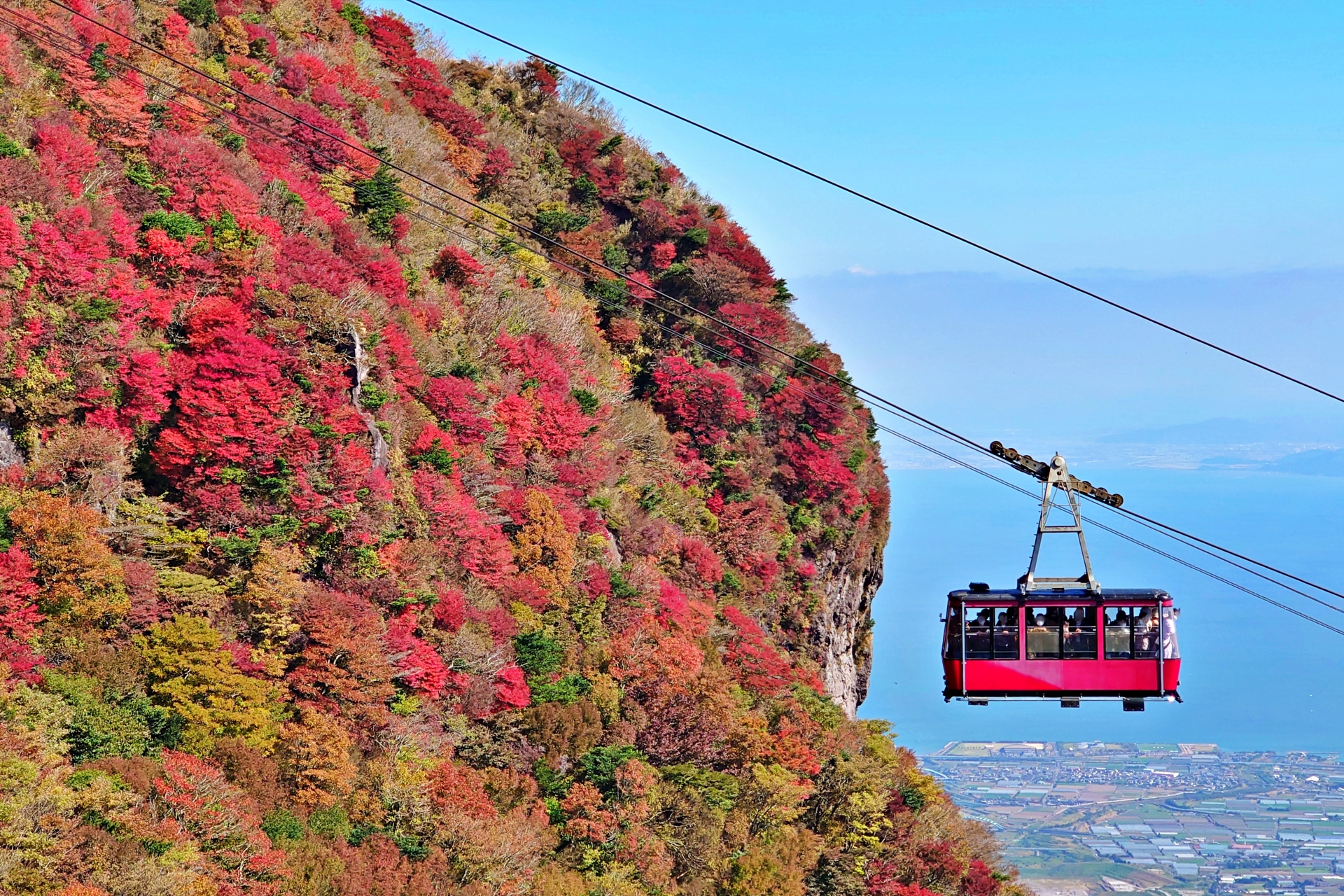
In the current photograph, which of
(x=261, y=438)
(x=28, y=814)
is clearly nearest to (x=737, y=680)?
(x=261, y=438)

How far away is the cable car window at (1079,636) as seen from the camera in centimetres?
2622

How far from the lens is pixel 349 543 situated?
34.2 meters

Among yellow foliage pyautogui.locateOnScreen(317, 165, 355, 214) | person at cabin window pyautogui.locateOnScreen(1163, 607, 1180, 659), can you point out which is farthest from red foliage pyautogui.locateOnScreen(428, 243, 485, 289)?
person at cabin window pyautogui.locateOnScreen(1163, 607, 1180, 659)

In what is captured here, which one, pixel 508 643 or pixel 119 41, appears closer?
pixel 508 643

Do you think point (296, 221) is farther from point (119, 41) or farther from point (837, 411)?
point (837, 411)

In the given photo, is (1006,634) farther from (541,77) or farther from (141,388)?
(541,77)

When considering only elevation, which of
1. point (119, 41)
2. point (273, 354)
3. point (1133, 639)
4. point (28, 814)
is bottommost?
point (28, 814)

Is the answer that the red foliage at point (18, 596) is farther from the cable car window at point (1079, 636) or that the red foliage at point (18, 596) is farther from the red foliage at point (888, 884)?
the red foliage at point (888, 884)

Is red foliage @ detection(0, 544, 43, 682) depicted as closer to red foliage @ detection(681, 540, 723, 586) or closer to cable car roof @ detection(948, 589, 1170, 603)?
cable car roof @ detection(948, 589, 1170, 603)

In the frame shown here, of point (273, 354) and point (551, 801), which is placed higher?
point (273, 354)

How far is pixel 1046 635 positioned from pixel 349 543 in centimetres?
1796

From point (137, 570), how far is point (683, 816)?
55.6 ft

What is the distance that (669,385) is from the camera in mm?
55938

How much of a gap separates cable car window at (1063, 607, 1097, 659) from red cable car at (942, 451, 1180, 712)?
0.01 m
